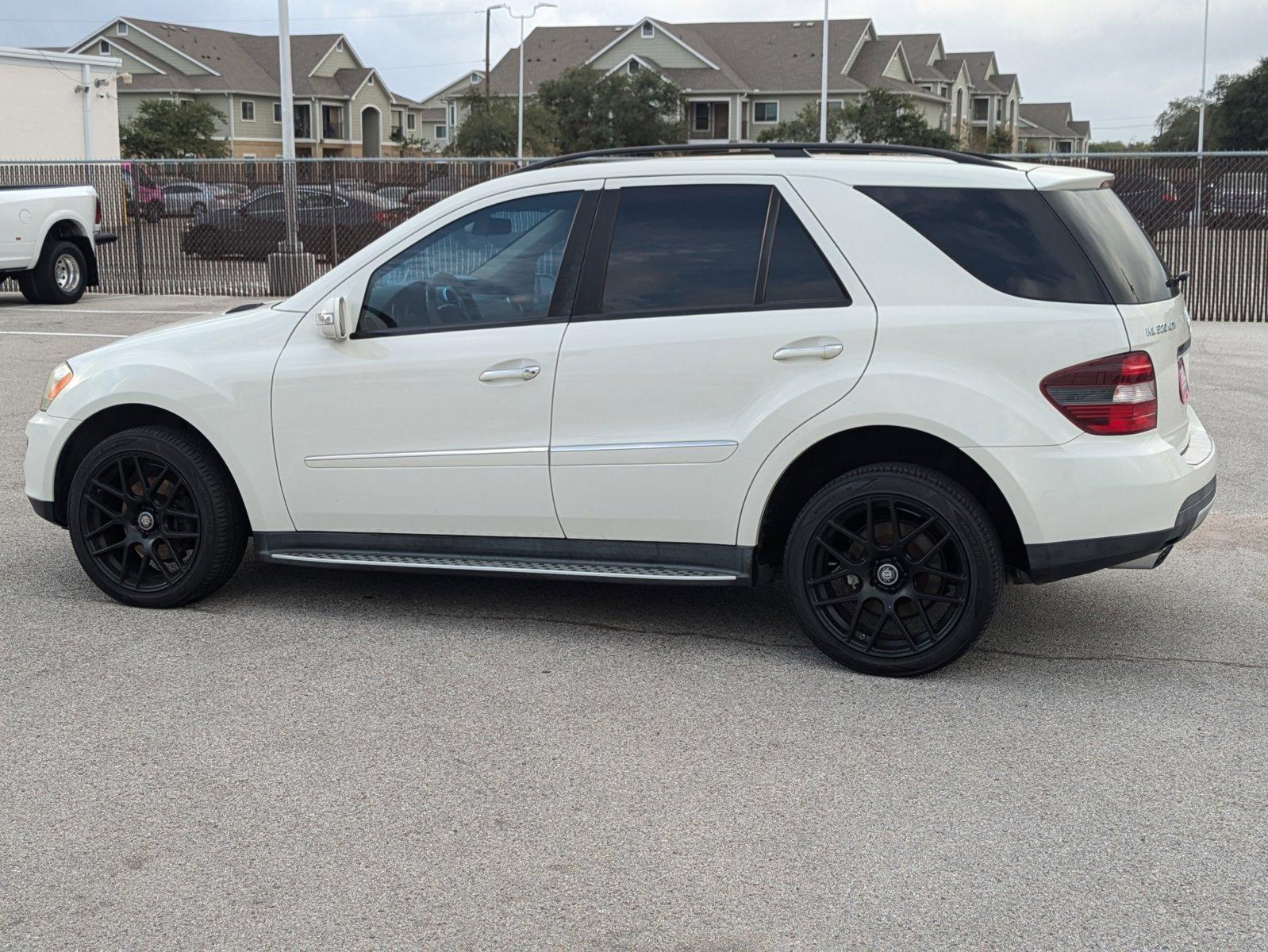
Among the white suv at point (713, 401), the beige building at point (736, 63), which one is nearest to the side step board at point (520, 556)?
the white suv at point (713, 401)

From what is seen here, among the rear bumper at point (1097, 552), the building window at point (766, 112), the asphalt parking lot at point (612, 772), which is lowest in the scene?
the asphalt parking lot at point (612, 772)

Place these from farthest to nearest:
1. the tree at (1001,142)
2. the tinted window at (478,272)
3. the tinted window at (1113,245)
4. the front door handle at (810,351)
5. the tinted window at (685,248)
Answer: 1. the tree at (1001,142)
2. the tinted window at (478,272)
3. the tinted window at (685,248)
4. the front door handle at (810,351)
5. the tinted window at (1113,245)

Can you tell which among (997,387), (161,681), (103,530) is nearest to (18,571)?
(103,530)

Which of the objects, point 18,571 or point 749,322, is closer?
point 749,322

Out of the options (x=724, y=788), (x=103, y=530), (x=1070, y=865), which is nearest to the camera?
(x=1070, y=865)

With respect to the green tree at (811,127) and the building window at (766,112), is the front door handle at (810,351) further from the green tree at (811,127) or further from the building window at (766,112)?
the building window at (766,112)

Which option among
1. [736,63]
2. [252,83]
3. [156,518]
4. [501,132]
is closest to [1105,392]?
[156,518]

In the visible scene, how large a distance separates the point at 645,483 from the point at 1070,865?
2069 millimetres

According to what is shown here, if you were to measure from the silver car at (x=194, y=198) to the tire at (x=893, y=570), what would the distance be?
18503mm

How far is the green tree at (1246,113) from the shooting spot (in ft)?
236

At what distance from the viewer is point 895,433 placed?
494 cm

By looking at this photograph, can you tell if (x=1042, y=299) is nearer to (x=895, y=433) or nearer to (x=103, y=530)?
(x=895, y=433)

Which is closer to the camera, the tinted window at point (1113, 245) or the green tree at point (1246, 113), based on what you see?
the tinted window at point (1113, 245)

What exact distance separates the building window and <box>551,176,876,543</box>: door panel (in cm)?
7449
